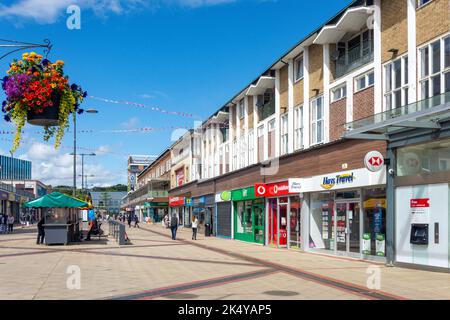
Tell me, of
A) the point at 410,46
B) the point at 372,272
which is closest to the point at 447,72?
the point at 410,46

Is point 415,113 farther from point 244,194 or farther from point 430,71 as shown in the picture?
point 244,194

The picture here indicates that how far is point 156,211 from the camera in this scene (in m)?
88.9

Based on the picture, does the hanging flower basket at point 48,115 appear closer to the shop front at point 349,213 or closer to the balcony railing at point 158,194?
the shop front at point 349,213

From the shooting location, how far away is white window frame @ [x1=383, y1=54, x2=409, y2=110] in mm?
17797

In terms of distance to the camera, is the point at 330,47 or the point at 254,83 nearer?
the point at 330,47

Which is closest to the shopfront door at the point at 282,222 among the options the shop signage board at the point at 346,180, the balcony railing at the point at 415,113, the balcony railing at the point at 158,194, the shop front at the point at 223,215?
the shop signage board at the point at 346,180

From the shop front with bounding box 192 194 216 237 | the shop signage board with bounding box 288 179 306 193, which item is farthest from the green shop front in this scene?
the shop signage board with bounding box 288 179 306 193

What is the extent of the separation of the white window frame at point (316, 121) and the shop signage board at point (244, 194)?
22.7 ft

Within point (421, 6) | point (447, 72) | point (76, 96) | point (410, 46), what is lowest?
point (76, 96)

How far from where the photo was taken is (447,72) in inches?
627

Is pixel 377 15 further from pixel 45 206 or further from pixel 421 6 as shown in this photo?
pixel 45 206

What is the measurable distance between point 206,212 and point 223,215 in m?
6.31

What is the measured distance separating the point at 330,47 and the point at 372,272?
34.3 feet
